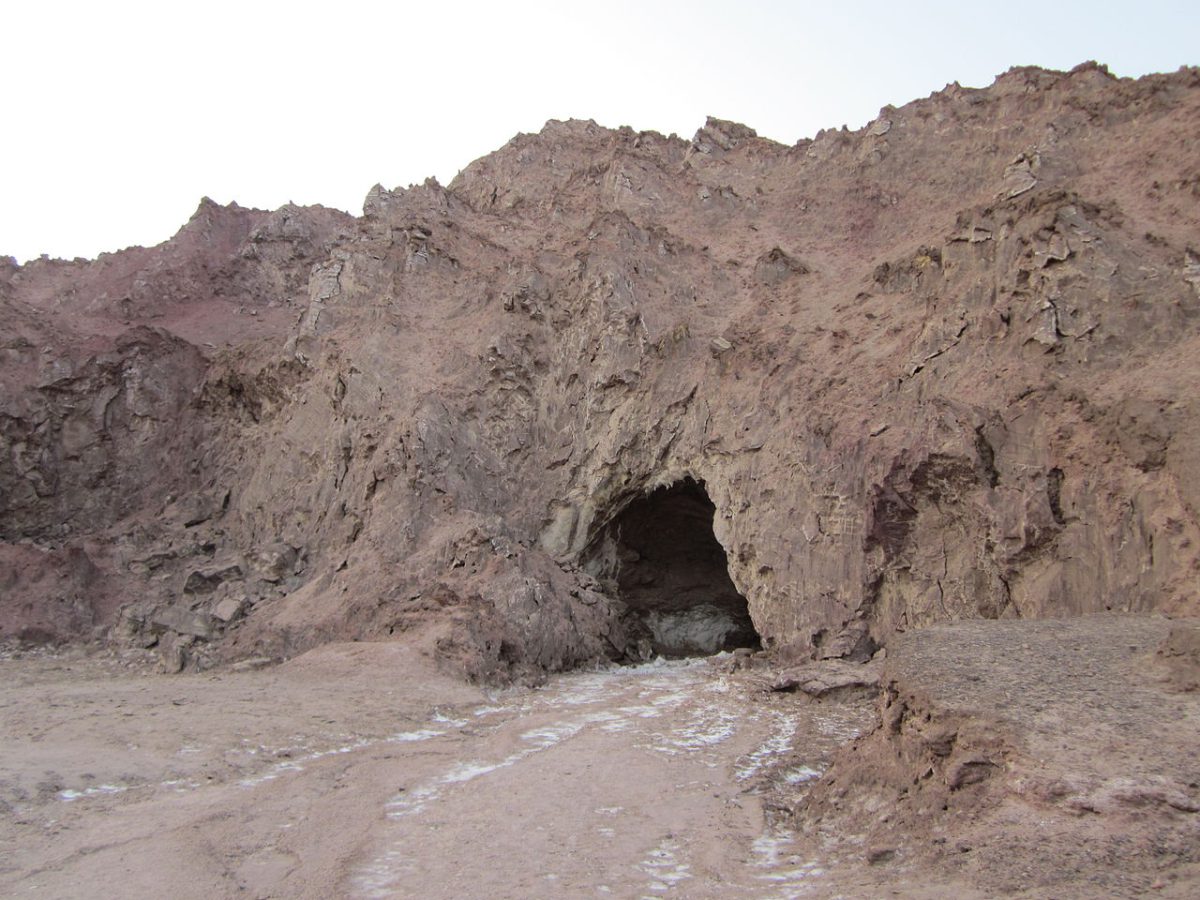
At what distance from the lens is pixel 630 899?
5.15 m

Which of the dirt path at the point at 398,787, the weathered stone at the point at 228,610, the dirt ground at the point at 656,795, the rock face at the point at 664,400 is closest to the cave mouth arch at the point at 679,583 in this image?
the rock face at the point at 664,400

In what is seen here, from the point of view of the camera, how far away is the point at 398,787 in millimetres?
7949

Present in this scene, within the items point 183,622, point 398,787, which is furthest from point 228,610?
point 398,787

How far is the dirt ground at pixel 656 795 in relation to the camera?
488 cm

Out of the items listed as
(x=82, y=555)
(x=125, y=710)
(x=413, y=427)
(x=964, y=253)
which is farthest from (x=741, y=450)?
(x=82, y=555)

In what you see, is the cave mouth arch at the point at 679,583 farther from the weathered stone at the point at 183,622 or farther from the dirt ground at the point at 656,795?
the dirt ground at the point at 656,795

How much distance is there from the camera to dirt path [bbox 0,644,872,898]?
18.7 feet

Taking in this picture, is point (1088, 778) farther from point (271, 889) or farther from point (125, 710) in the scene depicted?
point (125, 710)

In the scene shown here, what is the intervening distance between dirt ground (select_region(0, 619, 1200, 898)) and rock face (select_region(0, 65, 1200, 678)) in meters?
3.93

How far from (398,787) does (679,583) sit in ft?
46.8

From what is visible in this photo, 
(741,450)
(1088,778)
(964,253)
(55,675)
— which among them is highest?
(964,253)

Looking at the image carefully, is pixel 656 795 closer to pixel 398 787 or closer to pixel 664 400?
pixel 398 787

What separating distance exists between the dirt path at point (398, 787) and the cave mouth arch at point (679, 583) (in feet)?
24.9

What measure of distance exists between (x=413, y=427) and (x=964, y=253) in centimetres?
1148
